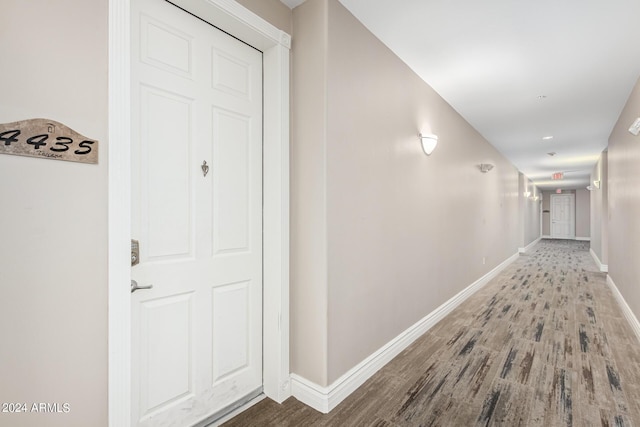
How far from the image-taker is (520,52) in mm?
2602

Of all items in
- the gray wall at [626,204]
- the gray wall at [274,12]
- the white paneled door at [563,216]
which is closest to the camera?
the gray wall at [274,12]

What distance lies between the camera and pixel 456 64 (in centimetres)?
284

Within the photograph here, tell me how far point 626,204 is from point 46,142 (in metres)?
5.44

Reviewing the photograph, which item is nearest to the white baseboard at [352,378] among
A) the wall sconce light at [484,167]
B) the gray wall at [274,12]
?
the gray wall at [274,12]

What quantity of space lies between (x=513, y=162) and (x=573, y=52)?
605 cm

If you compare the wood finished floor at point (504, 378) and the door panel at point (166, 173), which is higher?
the door panel at point (166, 173)

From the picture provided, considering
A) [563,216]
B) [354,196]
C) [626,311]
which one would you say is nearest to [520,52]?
[354,196]

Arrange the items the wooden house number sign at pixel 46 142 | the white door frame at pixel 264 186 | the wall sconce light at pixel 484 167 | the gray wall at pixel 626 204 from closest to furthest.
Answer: the wooden house number sign at pixel 46 142, the white door frame at pixel 264 186, the gray wall at pixel 626 204, the wall sconce light at pixel 484 167

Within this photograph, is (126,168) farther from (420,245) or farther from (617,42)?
(617,42)

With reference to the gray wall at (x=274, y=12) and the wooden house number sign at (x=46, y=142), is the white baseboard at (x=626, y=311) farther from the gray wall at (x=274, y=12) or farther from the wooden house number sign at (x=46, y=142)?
the wooden house number sign at (x=46, y=142)

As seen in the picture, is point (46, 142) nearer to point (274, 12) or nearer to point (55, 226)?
point (55, 226)

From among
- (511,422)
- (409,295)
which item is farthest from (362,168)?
(511,422)

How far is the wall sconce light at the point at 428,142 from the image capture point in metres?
3.14

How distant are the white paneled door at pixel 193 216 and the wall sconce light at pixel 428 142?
180 centimetres
